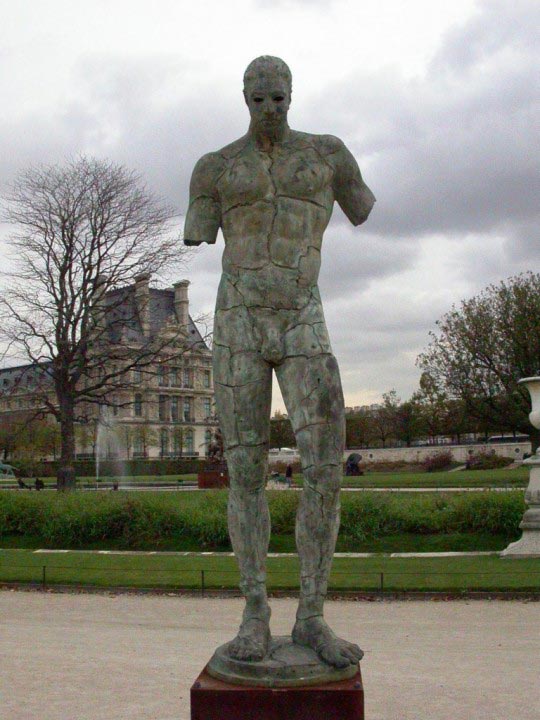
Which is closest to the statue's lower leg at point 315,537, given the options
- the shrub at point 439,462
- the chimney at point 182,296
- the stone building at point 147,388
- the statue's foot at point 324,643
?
the statue's foot at point 324,643

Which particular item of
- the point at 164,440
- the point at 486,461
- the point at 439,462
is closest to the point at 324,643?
the point at 486,461

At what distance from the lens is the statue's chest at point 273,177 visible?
4734mm

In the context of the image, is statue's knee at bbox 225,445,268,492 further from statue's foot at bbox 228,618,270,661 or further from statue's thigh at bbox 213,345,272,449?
statue's foot at bbox 228,618,270,661

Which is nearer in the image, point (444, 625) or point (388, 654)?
point (388, 654)

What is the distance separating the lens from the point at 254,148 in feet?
16.0

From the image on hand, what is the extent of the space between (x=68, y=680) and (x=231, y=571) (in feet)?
26.0

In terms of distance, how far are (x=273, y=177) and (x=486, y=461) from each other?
49.3 metres

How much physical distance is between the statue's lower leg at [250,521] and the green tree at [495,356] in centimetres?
4070

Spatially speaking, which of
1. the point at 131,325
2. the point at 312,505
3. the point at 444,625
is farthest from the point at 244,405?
the point at 131,325

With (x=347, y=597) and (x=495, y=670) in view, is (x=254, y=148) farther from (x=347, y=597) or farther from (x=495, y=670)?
(x=347, y=597)

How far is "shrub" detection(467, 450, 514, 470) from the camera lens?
167ft

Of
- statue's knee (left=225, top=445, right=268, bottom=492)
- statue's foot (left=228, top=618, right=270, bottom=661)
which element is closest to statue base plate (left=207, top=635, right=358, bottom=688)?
statue's foot (left=228, top=618, right=270, bottom=661)

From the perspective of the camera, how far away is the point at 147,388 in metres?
38.8

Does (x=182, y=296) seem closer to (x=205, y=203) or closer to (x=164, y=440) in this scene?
(x=164, y=440)
